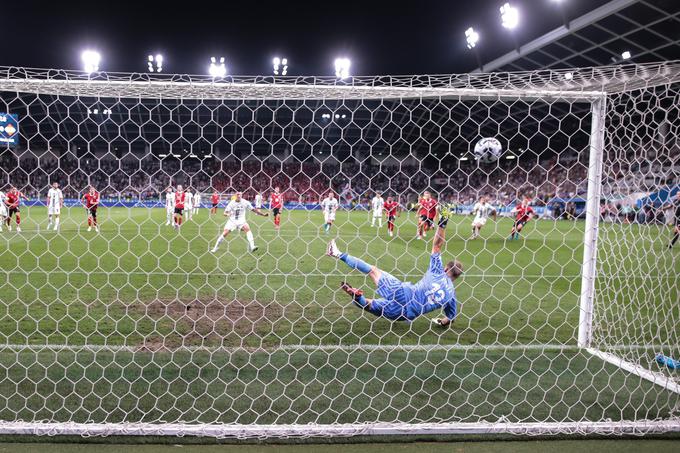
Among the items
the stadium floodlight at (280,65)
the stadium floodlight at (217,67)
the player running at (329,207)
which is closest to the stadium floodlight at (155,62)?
the stadium floodlight at (217,67)

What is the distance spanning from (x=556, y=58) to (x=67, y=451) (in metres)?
27.7

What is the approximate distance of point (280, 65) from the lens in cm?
3641

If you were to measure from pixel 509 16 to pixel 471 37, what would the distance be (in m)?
3.91

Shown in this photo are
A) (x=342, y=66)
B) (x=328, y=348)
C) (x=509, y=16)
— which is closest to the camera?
(x=328, y=348)

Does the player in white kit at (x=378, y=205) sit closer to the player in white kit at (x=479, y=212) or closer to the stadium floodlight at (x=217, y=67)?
the player in white kit at (x=479, y=212)

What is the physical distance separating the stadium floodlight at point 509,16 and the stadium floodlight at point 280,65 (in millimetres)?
15866

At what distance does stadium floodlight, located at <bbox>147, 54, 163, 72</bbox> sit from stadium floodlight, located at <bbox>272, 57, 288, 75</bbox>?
8.03 meters

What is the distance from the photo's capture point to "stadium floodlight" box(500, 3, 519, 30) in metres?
24.3

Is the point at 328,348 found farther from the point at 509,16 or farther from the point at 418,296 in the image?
the point at 509,16

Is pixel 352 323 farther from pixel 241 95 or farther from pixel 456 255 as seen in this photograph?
pixel 456 255

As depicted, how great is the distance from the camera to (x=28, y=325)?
550 centimetres

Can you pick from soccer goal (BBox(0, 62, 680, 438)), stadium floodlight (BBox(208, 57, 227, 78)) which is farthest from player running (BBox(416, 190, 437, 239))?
stadium floodlight (BBox(208, 57, 227, 78))

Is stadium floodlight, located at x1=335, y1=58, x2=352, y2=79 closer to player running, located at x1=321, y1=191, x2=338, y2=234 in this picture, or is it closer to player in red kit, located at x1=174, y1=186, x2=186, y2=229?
player running, located at x1=321, y1=191, x2=338, y2=234

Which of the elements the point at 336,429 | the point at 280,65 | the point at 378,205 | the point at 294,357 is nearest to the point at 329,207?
the point at 378,205
